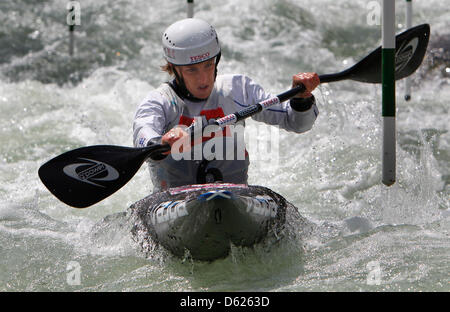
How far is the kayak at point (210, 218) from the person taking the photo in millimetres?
3244

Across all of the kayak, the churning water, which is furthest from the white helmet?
the churning water

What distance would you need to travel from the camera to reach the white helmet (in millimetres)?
3703

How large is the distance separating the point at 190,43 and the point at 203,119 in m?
0.39

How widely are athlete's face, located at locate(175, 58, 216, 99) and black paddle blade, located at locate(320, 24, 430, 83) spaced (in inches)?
38.3

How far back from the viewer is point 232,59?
845 cm

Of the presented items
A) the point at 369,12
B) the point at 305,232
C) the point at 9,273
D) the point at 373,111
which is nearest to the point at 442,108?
the point at 373,111

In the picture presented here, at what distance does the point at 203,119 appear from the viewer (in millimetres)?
3816

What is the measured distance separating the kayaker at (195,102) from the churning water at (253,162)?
1.43ft
